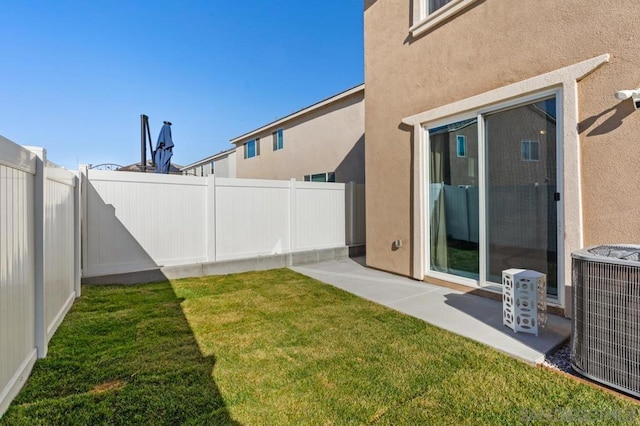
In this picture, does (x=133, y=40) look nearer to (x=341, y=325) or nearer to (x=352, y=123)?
Answer: (x=352, y=123)

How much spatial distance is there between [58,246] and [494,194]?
19.7ft

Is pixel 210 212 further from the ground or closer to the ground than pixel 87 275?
further from the ground

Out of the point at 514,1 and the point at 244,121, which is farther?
the point at 244,121

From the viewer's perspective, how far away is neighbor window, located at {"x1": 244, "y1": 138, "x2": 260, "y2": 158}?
55.7ft

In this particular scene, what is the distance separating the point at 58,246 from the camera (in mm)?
3701

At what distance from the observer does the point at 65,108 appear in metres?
12.1

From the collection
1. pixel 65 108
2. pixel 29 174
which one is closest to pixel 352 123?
pixel 29 174

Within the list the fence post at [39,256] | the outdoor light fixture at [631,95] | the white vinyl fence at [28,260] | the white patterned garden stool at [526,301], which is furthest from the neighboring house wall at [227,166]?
the outdoor light fixture at [631,95]

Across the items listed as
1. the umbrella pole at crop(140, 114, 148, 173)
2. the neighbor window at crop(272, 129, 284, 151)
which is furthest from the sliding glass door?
the neighbor window at crop(272, 129, 284, 151)

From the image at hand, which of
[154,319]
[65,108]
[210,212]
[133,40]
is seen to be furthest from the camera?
[65,108]

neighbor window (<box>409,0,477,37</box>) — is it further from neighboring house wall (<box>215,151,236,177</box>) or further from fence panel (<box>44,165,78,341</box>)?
neighboring house wall (<box>215,151,236,177</box>)

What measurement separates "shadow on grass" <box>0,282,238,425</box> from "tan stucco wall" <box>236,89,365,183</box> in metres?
8.09

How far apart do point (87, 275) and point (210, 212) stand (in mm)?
2472

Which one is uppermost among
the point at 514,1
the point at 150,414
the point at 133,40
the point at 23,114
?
the point at 133,40
